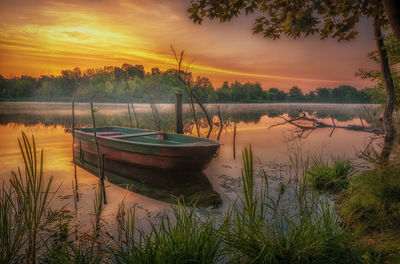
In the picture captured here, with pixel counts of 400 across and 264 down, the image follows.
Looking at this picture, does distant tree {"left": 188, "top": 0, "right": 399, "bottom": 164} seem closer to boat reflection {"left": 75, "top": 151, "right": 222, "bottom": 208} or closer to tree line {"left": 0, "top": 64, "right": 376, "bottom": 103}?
boat reflection {"left": 75, "top": 151, "right": 222, "bottom": 208}

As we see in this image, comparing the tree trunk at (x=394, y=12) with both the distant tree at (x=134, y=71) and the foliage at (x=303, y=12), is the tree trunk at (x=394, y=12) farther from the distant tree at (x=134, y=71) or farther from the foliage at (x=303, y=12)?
the distant tree at (x=134, y=71)

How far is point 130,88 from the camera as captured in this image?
7962cm

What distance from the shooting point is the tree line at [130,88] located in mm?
80312

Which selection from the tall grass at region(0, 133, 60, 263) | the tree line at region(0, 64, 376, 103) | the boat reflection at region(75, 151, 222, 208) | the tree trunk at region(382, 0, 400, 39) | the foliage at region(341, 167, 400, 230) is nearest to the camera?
the tall grass at region(0, 133, 60, 263)

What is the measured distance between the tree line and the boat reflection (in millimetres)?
63003

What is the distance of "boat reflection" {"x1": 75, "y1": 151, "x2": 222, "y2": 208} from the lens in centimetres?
664

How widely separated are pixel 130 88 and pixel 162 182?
253ft

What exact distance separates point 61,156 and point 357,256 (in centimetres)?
1352

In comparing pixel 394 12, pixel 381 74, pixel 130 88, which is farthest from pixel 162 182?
pixel 130 88

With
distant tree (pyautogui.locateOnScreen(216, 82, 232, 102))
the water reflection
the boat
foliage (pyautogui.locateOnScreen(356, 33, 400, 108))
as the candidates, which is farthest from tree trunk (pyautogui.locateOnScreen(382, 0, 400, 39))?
distant tree (pyautogui.locateOnScreen(216, 82, 232, 102))

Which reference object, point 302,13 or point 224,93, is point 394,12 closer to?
point 302,13

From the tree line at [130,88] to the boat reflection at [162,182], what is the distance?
63.0m

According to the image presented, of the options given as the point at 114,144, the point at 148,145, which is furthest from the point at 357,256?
the point at 114,144

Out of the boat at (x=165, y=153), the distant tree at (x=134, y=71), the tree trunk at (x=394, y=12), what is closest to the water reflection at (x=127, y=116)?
the boat at (x=165, y=153)
